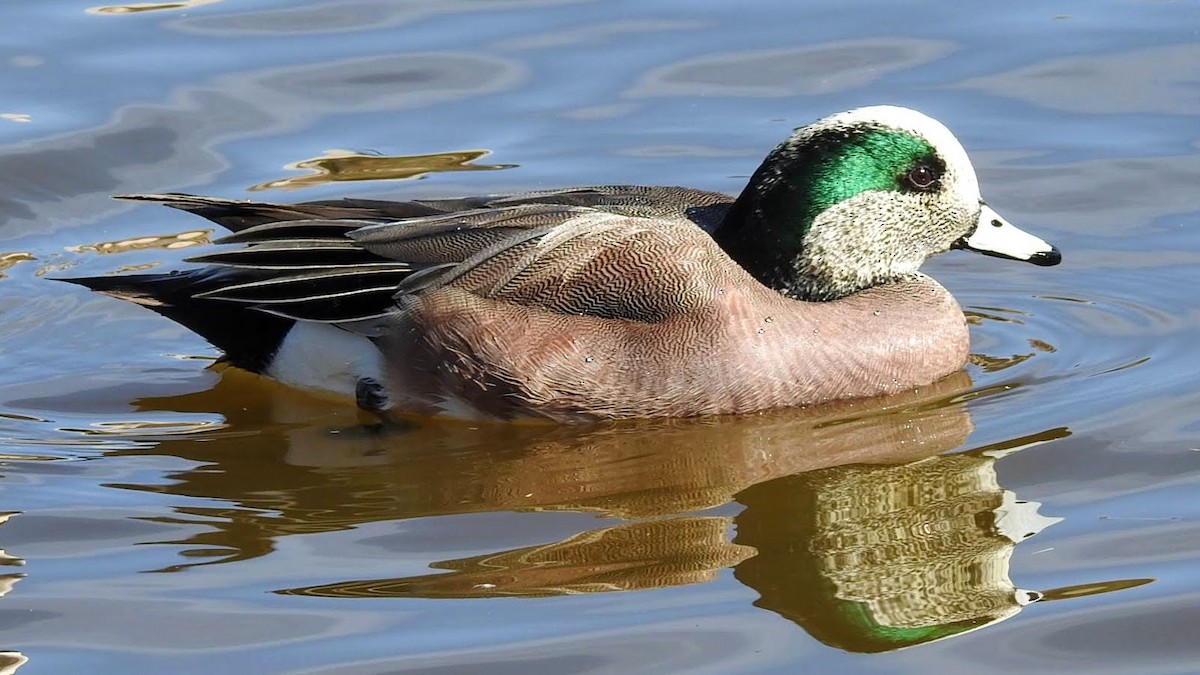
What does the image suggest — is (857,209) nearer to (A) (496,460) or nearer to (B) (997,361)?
(B) (997,361)

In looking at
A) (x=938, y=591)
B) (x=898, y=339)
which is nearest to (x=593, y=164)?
(x=898, y=339)

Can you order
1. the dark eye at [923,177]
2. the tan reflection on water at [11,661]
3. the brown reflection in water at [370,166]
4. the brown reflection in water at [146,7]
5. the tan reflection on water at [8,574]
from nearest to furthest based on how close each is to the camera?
the tan reflection on water at [11,661]
the tan reflection on water at [8,574]
the dark eye at [923,177]
the brown reflection in water at [370,166]
the brown reflection in water at [146,7]

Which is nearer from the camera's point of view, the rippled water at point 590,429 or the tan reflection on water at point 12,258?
the rippled water at point 590,429

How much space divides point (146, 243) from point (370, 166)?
1.09 meters

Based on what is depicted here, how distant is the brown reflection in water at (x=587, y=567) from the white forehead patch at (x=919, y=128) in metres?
1.73

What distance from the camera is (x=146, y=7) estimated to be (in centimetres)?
1031

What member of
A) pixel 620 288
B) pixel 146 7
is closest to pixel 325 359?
pixel 620 288

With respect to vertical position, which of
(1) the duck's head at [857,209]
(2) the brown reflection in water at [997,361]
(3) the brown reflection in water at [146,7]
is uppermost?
(3) the brown reflection in water at [146,7]

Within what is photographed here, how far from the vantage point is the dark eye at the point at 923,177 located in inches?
271

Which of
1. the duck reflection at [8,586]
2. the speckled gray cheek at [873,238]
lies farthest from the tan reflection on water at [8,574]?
the speckled gray cheek at [873,238]

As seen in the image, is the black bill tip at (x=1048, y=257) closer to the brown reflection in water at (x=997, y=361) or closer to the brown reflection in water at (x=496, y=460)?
the brown reflection in water at (x=997, y=361)

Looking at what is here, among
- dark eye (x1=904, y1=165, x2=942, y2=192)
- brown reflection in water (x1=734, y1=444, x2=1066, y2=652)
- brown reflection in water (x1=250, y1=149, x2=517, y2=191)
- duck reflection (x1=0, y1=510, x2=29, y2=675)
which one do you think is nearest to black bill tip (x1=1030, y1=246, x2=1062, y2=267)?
dark eye (x1=904, y1=165, x2=942, y2=192)

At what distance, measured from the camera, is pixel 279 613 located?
199 inches

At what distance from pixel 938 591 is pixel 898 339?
1.71 metres
